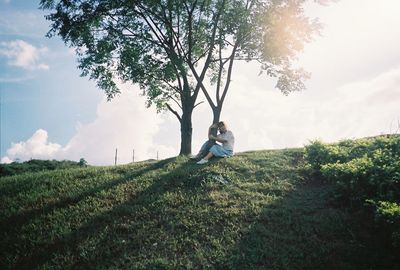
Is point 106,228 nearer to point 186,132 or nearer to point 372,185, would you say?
point 372,185

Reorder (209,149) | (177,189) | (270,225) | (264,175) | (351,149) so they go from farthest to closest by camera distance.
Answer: (209,149) → (351,149) → (264,175) → (177,189) → (270,225)

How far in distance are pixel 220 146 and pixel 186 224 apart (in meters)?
7.56

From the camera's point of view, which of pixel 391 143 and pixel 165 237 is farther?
pixel 391 143

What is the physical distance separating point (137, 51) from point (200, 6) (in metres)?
5.26

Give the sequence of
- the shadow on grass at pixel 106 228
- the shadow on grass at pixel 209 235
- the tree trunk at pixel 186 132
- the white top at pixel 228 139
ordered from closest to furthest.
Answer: the shadow on grass at pixel 209 235, the shadow on grass at pixel 106 228, the white top at pixel 228 139, the tree trunk at pixel 186 132

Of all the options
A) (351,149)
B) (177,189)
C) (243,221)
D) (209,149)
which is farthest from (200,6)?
(243,221)

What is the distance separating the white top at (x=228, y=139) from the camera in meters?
16.6

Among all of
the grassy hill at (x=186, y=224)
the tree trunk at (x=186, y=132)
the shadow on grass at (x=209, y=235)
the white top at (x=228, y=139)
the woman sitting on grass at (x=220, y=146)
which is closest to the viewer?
the shadow on grass at (x=209, y=235)

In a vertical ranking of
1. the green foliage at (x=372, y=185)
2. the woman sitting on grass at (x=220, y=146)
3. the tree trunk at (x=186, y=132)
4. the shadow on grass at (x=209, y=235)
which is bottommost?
the shadow on grass at (x=209, y=235)

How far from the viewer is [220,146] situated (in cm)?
1673

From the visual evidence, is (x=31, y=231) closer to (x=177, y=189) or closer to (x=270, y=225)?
(x=177, y=189)

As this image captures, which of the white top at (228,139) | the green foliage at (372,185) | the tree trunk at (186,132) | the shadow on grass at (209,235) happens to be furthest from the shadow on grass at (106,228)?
the tree trunk at (186,132)

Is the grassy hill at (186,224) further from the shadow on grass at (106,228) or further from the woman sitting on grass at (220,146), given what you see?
the woman sitting on grass at (220,146)

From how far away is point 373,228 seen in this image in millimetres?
9328
